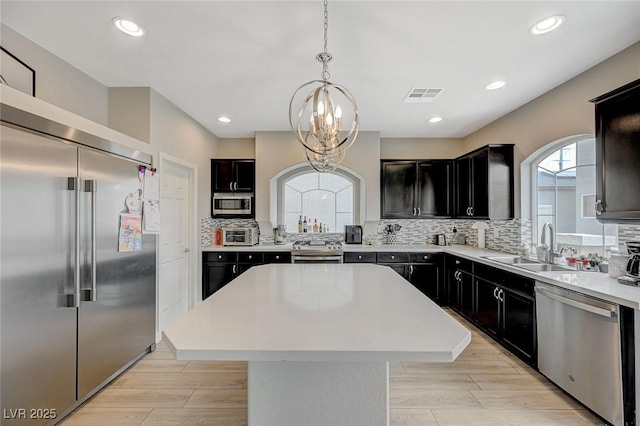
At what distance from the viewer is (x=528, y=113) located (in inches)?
137

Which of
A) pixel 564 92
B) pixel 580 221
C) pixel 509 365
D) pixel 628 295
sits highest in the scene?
pixel 564 92

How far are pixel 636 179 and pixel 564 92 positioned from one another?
4.52 ft

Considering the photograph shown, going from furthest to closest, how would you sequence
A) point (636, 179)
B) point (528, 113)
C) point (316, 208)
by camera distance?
point (316, 208)
point (528, 113)
point (636, 179)

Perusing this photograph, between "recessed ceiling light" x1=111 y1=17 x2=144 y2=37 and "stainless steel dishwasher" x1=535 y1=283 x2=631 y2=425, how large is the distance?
11.9 feet

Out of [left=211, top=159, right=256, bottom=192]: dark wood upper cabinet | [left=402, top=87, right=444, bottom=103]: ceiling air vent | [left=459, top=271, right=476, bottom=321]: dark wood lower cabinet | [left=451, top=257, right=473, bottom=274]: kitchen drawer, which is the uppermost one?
[left=402, top=87, right=444, bottom=103]: ceiling air vent

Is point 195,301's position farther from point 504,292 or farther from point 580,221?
point 580,221

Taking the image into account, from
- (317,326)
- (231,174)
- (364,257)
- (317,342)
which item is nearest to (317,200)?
(364,257)

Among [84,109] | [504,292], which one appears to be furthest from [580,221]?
[84,109]

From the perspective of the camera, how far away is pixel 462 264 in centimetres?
396

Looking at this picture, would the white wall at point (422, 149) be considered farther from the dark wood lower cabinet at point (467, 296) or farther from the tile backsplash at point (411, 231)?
the dark wood lower cabinet at point (467, 296)

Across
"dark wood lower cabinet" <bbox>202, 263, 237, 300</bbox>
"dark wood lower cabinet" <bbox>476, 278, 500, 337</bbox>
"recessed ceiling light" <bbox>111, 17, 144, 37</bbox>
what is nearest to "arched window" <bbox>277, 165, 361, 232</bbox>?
"dark wood lower cabinet" <bbox>202, 263, 237, 300</bbox>

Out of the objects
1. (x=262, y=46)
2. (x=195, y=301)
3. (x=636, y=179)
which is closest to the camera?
(x=636, y=179)

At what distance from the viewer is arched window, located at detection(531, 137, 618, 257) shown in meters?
2.85

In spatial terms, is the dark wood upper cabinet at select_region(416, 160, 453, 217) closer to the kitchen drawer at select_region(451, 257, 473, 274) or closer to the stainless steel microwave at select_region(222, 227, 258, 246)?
the kitchen drawer at select_region(451, 257, 473, 274)
